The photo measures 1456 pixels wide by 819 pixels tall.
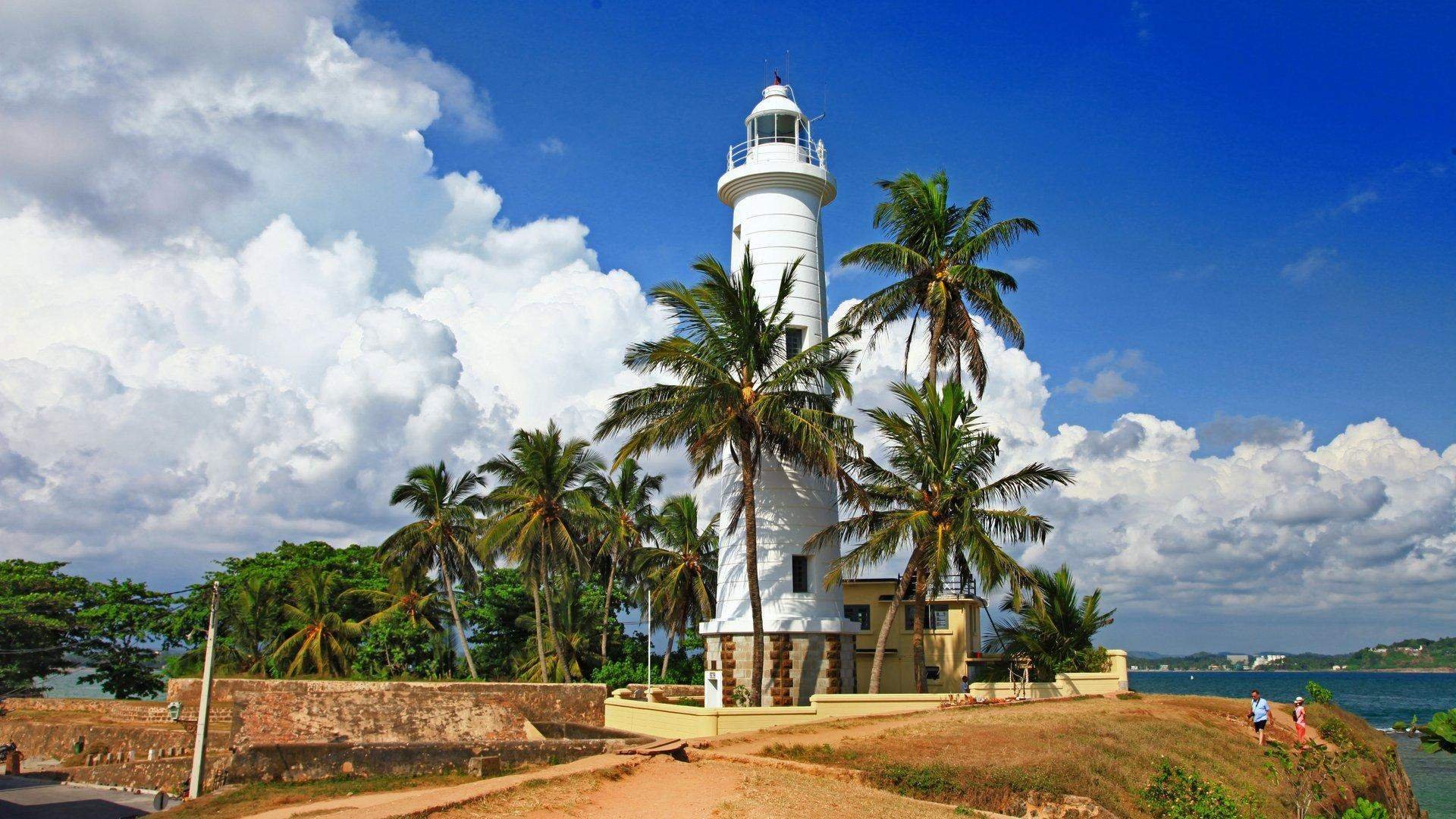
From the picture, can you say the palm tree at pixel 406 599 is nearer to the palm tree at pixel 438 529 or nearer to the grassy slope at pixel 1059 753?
the palm tree at pixel 438 529

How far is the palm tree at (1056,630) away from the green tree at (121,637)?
3412 centimetres

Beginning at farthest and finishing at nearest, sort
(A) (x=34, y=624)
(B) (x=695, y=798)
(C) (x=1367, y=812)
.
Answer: (A) (x=34, y=624), (B) (x=695, y=798), (C) (x=1367, y=812)

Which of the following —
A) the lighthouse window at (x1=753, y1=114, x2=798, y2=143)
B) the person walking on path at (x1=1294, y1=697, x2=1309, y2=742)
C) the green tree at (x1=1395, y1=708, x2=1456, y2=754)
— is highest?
the lighthouse window at (x1=753, y1=114, x2=798, y2=143)

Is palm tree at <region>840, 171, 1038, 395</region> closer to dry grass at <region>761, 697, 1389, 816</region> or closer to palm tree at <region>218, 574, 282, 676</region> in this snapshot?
dry grass at <region>761, 697, 1389, 816</region>

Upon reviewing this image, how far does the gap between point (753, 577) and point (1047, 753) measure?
790cm

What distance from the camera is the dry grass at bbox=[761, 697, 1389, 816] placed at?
50.1ft

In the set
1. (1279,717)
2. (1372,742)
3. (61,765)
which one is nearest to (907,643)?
(1279,717)

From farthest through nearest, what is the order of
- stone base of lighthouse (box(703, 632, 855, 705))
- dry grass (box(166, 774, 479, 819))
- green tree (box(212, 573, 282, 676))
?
green tree (box(212, 573, 282, 676)) → stone base of lighthouse (box(703, 632, 855, 705)) → dry grass (box(166, 774, 479, 819))

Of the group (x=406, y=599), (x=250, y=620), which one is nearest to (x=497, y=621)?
(x=406, y=599)

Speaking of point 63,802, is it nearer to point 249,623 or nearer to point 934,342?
point 249,623

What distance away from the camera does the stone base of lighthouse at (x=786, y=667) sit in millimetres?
23672

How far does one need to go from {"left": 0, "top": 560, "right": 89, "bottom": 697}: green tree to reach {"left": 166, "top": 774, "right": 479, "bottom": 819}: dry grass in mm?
23388

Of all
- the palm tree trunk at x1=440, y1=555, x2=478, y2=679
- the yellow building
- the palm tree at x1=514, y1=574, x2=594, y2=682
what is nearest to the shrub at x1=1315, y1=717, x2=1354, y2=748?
the yellow building

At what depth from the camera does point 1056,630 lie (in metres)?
25.5
